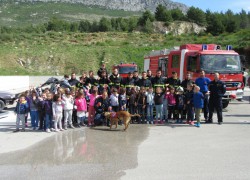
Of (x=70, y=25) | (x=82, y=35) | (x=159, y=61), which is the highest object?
(x=70, y=25)

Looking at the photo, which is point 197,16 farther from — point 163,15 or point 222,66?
point 222,66

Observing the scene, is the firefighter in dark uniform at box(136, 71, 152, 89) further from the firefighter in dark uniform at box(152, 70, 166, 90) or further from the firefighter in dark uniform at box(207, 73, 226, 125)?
the firefighter in dark uniform at box(207, 73, 226, 125)

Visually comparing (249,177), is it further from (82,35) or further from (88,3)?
(88,3)

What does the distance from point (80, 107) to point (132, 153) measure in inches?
160

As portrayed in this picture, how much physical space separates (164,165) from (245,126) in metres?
5.55

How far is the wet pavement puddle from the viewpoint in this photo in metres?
6.64

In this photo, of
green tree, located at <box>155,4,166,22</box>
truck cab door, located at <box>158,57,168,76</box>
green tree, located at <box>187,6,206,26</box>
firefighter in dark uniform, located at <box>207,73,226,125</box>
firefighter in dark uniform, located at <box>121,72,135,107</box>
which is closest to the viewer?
firefighter in dark uniform, located at <box>207,73,226,125</box>

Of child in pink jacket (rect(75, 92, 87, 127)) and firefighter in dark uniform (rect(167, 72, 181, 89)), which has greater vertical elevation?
firefighter in dark uniform (rect(167, 72, 181, 89))

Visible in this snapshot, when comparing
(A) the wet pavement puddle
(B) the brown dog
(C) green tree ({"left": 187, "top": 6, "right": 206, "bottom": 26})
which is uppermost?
(C) green tree ({"left": 187, "top": 6, "right": 206, "bottom": 26})

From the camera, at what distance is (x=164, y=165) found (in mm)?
7129

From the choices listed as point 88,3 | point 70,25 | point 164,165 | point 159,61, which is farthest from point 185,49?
point 88,3

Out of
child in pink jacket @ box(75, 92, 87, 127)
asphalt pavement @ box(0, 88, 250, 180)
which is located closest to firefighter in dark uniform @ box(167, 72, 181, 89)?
asphalt pavement @ box(0, 88, 250, 180)

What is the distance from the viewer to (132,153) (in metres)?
8.16

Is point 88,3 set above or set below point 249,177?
above
